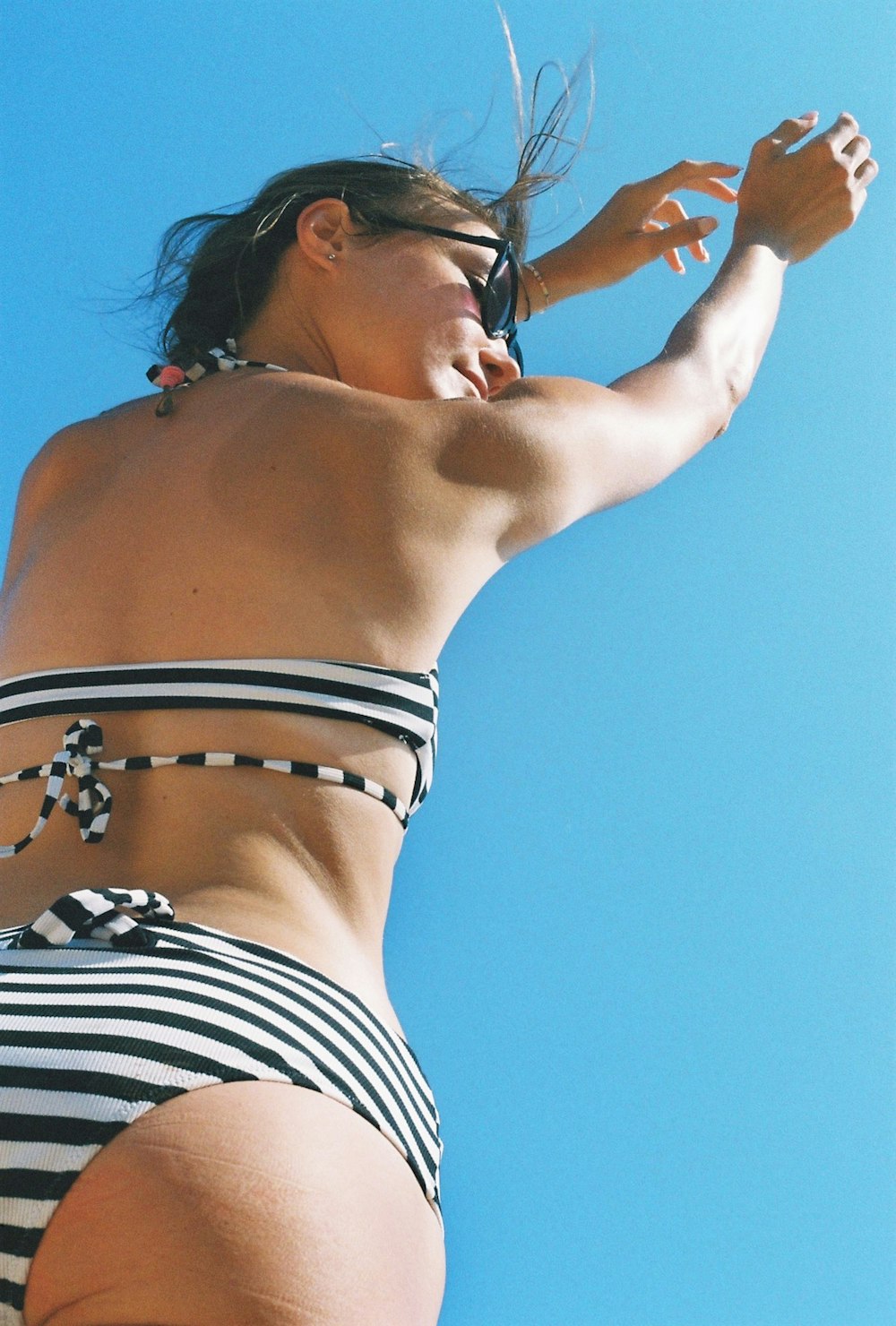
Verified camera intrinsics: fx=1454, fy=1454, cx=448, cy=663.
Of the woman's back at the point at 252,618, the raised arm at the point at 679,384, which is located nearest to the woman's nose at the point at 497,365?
the raised arm at the point at 679,384

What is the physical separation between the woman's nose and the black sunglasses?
0.03 metres

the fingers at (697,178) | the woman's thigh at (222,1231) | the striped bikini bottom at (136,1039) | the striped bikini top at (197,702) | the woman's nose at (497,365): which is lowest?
the woman's thigh at (222,1231)

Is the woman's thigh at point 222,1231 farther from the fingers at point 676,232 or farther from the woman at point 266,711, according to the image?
the fingers at point 676,232

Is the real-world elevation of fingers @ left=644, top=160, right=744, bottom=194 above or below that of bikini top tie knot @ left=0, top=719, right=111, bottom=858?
above

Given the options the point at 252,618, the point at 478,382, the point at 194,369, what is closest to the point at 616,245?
the point at 478,382

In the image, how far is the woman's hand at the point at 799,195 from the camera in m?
4.04

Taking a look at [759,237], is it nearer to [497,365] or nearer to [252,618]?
[497,365]

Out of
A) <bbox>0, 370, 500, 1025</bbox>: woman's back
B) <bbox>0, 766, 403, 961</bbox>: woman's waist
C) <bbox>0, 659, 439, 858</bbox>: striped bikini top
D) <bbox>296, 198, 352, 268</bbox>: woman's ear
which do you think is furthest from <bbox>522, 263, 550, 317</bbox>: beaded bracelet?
<bbox>0, 766, 403, 961</bbox>: woman's waist

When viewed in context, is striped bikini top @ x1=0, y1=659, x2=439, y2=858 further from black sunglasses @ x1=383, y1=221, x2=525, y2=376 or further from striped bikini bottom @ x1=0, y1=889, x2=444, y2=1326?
black sunglasses @ x1=383, y1=221, x2=525, y2=376

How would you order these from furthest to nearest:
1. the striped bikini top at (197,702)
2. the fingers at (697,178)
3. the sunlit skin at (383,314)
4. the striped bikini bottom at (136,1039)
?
the fingers at (697,178)
the sunlit skin at (383,314)
the striped bikini top at (197,702)
the striped bikini bottom at (136,1039)

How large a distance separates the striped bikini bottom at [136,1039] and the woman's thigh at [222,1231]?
0.03 m

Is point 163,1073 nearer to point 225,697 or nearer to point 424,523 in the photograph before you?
point 225,697

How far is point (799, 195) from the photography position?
4.05 metres

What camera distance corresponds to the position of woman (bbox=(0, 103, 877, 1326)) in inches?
69.8
